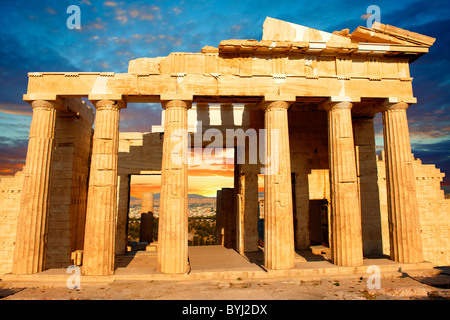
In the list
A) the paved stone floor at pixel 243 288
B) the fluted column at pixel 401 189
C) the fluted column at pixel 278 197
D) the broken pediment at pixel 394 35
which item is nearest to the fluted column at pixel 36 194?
the paved stone floor at pixel 243 288

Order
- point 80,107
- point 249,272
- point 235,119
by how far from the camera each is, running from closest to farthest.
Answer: point 249,272 < point 80,107 < point 235,119

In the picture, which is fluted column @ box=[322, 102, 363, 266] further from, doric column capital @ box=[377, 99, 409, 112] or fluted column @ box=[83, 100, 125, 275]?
fluted column @ box=[83, 100, 125, 275]

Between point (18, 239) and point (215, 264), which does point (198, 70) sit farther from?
point (18, 239)

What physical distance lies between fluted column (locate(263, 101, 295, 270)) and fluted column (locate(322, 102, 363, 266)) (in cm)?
201

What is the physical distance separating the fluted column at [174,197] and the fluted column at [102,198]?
6.49 ft

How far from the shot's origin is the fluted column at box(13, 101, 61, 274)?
11.3 meters

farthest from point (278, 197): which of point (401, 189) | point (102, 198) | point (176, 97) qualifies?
point (102, 198)

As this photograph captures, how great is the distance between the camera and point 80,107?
1529 centimetres

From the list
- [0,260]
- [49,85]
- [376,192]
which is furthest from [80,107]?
[376,192]

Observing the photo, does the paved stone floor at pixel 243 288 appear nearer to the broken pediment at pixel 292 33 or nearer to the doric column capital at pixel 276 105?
the doric column capital at pixel 276 105

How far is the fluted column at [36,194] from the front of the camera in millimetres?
11266

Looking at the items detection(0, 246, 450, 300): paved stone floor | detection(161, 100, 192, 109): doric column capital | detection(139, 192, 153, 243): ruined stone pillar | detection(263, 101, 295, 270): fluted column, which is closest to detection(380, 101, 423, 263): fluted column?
detection(0, 246, 450, 300): paved stone floor
